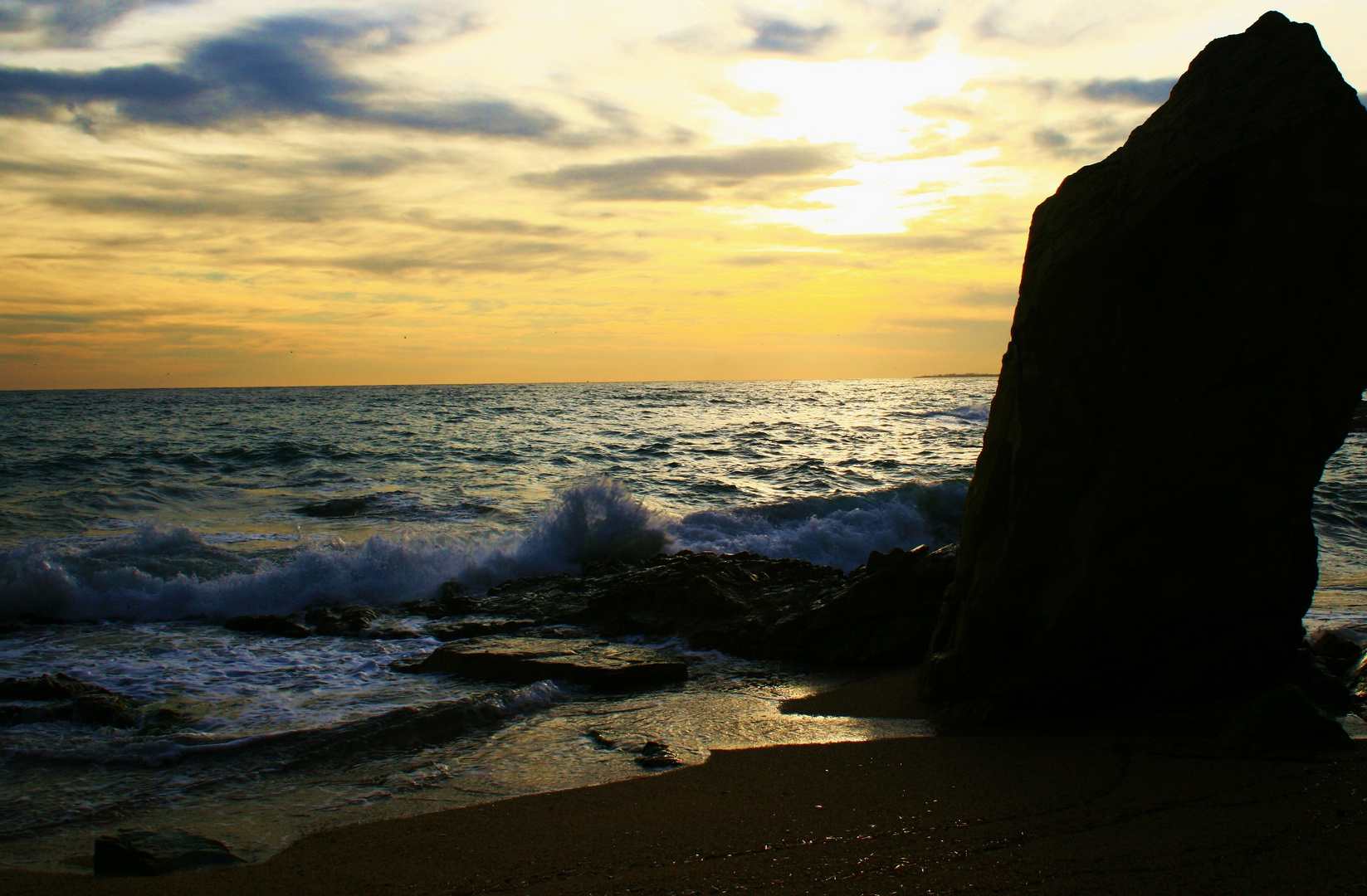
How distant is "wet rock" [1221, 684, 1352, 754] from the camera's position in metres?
3.87

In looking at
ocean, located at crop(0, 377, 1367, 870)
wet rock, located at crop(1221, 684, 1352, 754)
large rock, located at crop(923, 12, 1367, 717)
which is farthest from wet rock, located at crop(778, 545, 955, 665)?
wet rock, located at crop(1221, 684, 1352, 754)

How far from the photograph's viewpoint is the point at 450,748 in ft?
15.5

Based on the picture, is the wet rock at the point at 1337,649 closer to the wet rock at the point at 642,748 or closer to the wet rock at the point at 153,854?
the wet rock at the point at 642,748

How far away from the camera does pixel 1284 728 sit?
155 inches

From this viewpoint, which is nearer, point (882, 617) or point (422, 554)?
point (882, 617)

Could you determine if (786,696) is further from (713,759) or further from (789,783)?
(789,783)

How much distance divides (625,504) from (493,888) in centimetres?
900

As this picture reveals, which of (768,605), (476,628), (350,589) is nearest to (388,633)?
(476,628)

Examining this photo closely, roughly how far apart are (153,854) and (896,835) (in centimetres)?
292

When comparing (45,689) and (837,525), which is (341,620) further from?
(837,525)

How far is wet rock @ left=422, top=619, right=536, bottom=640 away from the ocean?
23 centimetres

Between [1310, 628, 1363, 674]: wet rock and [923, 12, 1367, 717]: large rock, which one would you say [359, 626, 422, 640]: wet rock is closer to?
[923, 12, 1367, 717]: large rock

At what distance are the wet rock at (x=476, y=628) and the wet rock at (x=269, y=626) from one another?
1080 mm

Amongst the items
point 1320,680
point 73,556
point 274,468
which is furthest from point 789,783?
point 274,468
